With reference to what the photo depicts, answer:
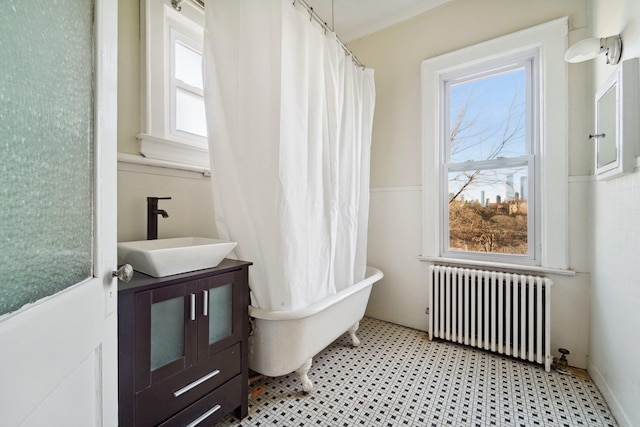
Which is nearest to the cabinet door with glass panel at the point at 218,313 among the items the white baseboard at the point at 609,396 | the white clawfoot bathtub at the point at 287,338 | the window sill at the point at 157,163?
the white clawfoot bathtub at the point at 287,338

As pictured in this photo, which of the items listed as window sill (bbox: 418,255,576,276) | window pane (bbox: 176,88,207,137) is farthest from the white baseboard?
window pane (bbox: 176,88,207,137)

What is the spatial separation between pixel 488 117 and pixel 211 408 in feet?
8.87


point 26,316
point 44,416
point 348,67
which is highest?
point 348,67

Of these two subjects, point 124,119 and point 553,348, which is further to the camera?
point 553,348

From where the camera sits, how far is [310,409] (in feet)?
4.90

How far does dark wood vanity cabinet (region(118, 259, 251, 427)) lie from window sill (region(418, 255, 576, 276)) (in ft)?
5.37

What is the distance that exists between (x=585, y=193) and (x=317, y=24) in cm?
206

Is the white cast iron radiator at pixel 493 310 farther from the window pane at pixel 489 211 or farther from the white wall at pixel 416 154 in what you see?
the window pane at pixel 489 211

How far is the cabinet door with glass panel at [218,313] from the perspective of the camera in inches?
48.0

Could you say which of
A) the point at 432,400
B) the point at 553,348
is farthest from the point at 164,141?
the point at 553,348

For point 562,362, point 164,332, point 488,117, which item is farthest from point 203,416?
point 488,117

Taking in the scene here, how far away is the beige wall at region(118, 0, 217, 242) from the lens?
4.92 feet

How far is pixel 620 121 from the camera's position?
50.9 inches

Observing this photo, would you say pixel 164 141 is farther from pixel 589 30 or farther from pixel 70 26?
pixel 589 30
